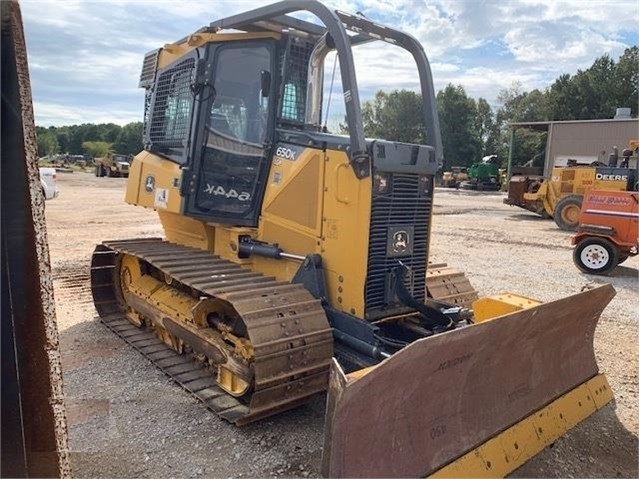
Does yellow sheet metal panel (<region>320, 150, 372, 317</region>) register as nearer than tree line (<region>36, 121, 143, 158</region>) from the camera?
Yes

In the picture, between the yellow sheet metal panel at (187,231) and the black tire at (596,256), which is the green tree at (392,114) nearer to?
the black tire at (596,256)

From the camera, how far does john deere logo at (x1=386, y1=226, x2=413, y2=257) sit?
4.05m

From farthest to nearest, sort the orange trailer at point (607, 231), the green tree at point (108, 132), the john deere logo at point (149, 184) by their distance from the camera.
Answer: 1. the green tree at point (108, 132)
2. the orange trailer at point (607, 231)
3. the john deere logo at point (149, 184)

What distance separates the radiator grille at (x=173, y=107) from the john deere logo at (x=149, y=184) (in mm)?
340

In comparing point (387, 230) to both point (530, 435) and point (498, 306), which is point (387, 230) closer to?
point (498, 306)

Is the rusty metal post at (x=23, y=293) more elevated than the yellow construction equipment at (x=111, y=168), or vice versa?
the rusty metal post at (x=23, y=293)

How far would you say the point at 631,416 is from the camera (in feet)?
13.6

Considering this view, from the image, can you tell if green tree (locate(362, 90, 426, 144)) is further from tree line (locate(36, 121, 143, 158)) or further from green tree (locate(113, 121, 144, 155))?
tree line (locate(36, 121, 143, 158))

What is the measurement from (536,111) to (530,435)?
191 ft

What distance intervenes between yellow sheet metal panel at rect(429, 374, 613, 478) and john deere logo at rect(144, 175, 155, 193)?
3.96 meters

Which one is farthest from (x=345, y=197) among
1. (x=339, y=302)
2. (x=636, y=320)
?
(x=636, y=320)

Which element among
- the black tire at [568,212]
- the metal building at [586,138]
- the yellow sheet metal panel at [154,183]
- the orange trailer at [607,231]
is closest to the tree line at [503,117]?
the metal building at [586,138]

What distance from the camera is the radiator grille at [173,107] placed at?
5070mm

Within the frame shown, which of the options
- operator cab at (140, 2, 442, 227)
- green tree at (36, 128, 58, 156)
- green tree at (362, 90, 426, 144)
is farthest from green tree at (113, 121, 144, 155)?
operator cab at (140, 2, 442, 227)
